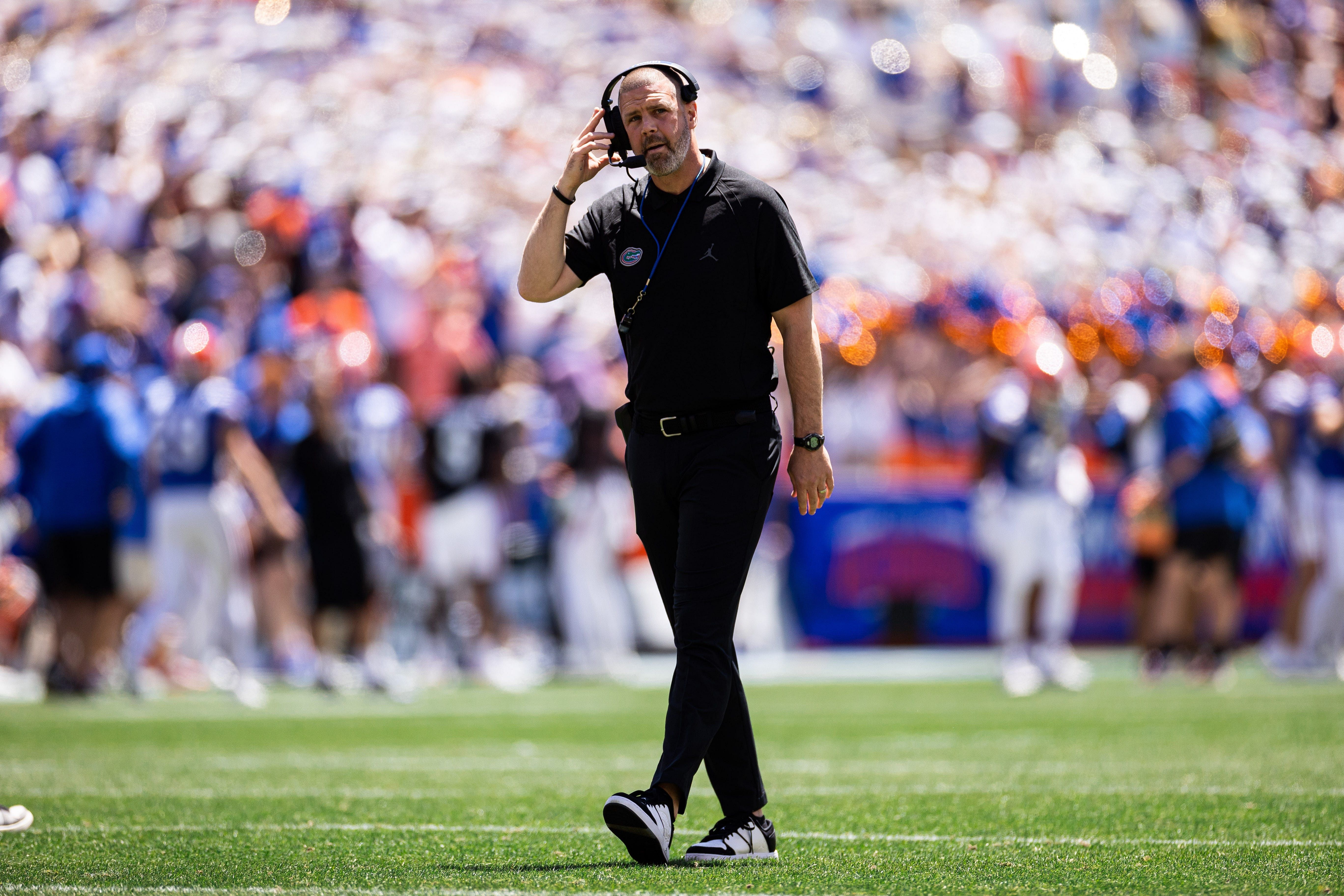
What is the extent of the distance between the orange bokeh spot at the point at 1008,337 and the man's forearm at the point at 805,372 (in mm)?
11400

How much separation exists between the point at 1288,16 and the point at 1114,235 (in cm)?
934

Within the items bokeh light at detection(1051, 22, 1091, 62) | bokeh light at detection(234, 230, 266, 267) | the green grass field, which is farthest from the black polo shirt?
bokeh light at detection(1051, 22, 1091, 62)

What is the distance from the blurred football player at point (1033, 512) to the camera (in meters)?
14.0

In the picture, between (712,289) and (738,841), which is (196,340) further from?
(738,841)

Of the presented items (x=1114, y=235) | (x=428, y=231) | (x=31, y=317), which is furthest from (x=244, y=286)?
(x=1114, y=235)

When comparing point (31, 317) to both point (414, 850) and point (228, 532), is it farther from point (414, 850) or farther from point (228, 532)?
point (414, 850)

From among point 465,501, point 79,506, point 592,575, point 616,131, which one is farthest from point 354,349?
point 616,131

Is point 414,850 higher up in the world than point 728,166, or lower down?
lower down

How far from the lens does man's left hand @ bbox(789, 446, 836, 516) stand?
524cm

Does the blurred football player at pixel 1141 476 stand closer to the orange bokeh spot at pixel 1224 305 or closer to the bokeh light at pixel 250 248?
the orange bokeh spot at pixel 1224 305

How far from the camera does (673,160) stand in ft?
16.8

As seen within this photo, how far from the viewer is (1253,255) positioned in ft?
79.9

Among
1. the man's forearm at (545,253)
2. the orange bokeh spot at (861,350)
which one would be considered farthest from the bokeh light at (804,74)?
the man's forearm at (545,253)

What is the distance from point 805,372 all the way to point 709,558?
60cm
